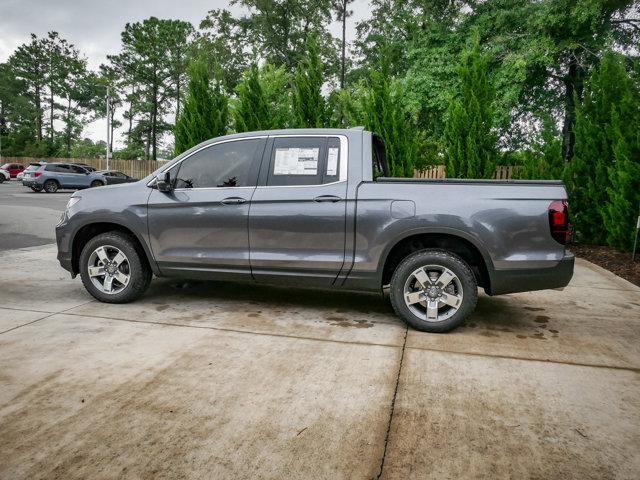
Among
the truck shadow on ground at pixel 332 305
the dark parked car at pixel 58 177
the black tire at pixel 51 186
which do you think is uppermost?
the dark parked car at pixel 58 177

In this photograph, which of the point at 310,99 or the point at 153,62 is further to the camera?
the point at 153,62

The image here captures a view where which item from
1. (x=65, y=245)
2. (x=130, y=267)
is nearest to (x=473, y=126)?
(x=130, y=267)

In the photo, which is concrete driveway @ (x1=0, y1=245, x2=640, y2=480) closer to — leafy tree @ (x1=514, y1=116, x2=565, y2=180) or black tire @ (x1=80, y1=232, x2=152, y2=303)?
black tire @ (x1=80, y1=232, x2=152, y2=303)

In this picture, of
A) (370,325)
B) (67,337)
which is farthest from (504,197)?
(67,337)

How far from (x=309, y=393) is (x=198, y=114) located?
36.9ft

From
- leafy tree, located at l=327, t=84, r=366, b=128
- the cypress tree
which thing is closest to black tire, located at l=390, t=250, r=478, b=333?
leafy tree, located at l=327, t=84, r=366, b=128

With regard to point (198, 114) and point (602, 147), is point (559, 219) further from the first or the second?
point (198, 114)

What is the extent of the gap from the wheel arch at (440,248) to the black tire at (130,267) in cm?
260

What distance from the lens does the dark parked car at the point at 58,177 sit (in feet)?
84.0

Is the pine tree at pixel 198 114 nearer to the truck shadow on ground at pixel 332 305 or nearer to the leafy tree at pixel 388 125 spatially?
the leafy tree at pixel 388 125

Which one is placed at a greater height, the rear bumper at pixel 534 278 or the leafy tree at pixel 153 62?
the leafy tree at pixel 153 62

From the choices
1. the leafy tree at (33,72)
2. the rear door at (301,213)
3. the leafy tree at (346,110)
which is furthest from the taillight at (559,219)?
the leafy tree at (33,72)

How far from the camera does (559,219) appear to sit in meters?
3.86

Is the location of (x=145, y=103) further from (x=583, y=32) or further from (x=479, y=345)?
(x=479, y=345)
